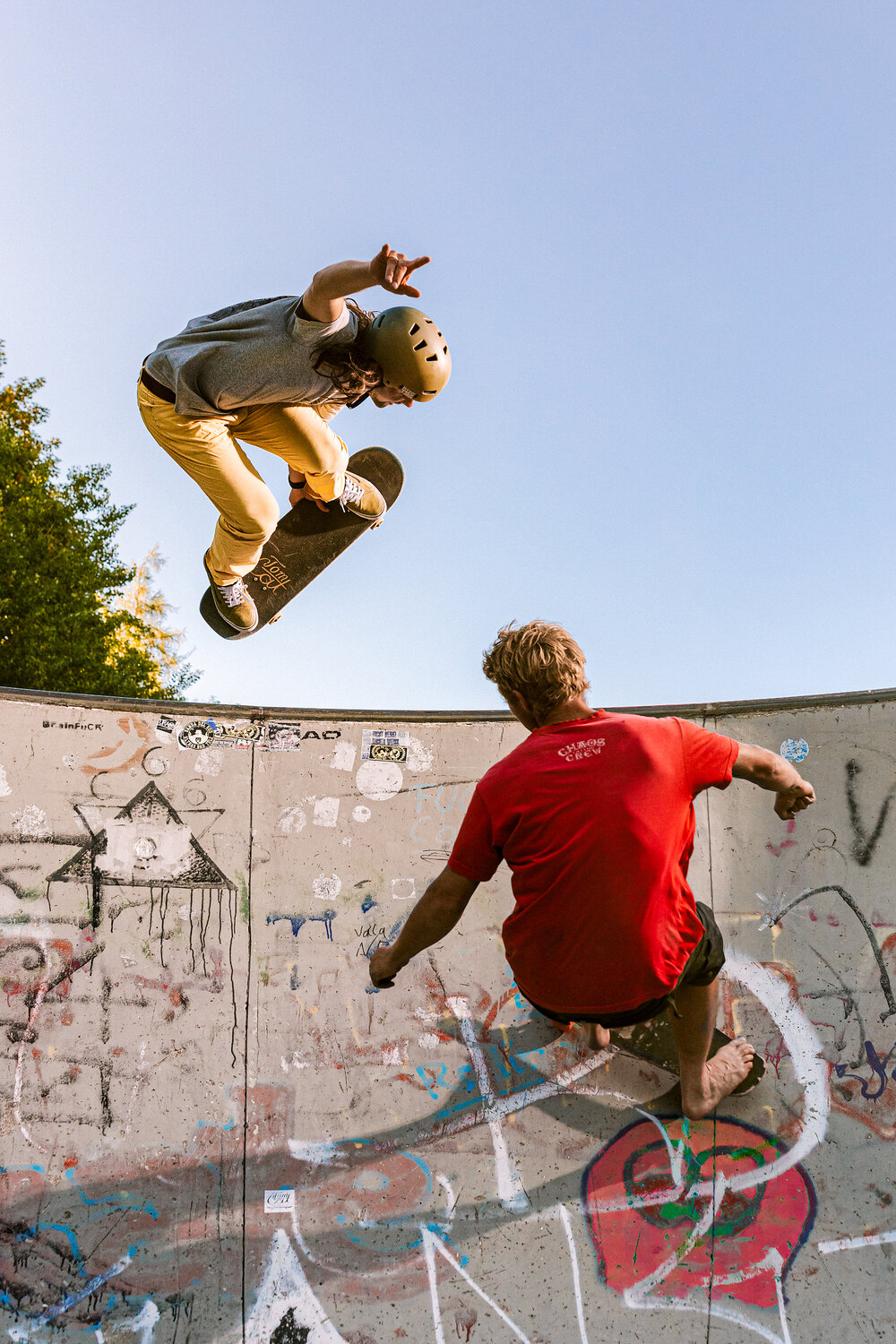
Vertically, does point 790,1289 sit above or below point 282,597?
Answer: below

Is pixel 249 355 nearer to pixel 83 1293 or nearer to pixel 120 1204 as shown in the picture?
pixel 120 1204

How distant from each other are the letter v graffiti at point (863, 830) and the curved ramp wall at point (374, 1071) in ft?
0.04

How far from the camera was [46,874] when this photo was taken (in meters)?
3.98

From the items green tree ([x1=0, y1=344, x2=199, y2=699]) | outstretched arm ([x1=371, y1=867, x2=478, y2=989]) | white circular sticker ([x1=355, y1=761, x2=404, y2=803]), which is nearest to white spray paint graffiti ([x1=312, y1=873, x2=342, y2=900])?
white circular sticker ([x1=355, y1=761, x2=404, y2=803])

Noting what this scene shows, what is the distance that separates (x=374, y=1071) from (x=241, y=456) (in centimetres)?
269

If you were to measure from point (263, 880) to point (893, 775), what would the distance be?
109 inches

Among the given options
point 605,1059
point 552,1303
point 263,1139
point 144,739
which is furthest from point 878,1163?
point 144,739

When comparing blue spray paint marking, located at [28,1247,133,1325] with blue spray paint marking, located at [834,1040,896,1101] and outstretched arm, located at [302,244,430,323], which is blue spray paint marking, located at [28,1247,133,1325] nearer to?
blue spray paint marking, located at [834,1040,896,1101]

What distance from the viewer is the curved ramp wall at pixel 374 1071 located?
3.28 metres

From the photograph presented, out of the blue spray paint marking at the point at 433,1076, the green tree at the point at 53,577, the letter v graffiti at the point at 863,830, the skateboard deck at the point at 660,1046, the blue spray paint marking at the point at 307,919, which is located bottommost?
the blue spray paint marking at the point at 433,1076

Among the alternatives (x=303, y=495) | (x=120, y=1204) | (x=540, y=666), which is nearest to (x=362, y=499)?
(x=303, y=495)

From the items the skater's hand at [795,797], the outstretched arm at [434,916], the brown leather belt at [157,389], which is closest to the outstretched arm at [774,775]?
the skater's hand at [795,797]

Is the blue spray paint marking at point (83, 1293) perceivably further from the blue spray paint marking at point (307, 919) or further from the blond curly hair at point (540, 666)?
the blond curly hair at point (540, 666)

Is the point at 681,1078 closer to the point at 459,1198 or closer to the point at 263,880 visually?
the point at 459,1198
